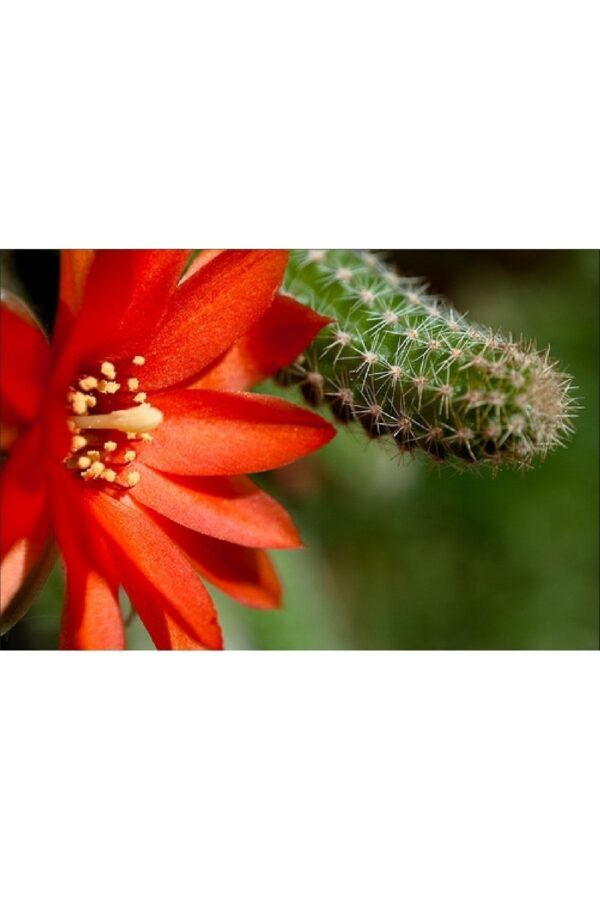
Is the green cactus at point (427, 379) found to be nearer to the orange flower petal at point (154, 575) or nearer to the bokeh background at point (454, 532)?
the bokeh background at point (454, 532)

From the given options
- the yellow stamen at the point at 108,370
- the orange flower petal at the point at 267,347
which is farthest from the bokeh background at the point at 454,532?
the yellow stamen at the point at 108,370

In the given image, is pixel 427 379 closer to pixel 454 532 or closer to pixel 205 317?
pixel 205 317

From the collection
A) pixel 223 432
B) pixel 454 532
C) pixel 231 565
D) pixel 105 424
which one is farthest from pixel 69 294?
pixel 454 532

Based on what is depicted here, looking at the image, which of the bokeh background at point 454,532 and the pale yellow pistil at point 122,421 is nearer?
the pale yellow pistil at point 122,421

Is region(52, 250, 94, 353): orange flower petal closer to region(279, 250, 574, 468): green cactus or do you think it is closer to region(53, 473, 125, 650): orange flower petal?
region(53, 473, 125, 650): orange flower petal

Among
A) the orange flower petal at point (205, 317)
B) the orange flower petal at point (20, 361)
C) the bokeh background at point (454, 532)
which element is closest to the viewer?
the orange flower petal at point (20, 361)
